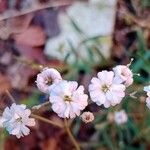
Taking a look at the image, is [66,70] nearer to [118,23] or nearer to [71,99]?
[118,23]

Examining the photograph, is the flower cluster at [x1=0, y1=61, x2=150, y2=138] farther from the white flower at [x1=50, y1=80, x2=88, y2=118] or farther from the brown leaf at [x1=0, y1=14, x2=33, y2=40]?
the brown leaf at [x1=0, y1=14, x2=33, y2=40]

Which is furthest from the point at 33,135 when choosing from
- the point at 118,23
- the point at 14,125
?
the point at 14,125

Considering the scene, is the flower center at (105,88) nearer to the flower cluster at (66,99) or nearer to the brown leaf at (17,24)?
the flower cluster at (66,99)

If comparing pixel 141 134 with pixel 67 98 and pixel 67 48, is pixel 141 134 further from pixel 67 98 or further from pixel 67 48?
pixel 67 98

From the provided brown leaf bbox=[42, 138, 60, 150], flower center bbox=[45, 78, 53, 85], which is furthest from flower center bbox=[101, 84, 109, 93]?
brown leaf bbox=[42, 138, 60, 150]

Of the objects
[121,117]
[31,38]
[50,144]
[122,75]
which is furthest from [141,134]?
[122,75]

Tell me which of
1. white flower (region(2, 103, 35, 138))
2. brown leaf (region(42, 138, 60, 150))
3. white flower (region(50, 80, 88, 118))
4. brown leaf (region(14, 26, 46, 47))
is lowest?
brown leaf (region(42, 138, 60, 150))
